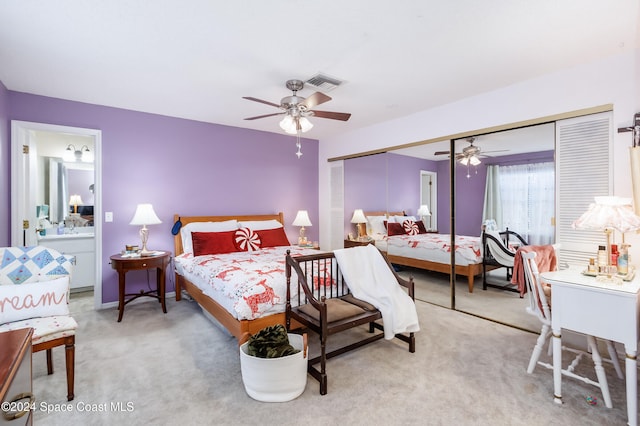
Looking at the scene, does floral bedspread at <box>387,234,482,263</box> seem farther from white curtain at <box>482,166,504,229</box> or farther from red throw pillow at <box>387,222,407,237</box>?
white curtain at <box>482,166,504,229</box>

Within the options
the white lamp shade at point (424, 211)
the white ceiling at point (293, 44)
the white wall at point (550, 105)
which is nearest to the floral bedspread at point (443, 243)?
the white lamp shade at point (424, 211)

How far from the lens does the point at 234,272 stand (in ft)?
9.55

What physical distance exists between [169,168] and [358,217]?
9.49ft

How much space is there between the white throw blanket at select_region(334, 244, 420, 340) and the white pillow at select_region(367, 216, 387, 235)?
188cm

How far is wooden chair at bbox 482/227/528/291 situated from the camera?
344 cm

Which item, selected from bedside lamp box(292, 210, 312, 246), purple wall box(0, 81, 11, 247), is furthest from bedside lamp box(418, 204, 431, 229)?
purple wall box(0, 81, 11, 247)

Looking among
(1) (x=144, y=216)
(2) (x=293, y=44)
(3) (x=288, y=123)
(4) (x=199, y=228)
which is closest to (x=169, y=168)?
(1) (x=144, y=216)

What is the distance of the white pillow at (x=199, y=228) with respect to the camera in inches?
163

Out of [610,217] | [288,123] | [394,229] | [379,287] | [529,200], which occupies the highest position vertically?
[288,123]

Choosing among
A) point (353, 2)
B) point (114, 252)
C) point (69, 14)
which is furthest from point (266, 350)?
point (114, 252)

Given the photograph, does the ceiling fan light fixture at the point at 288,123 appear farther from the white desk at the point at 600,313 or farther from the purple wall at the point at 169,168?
the white desk at the point at 600,313

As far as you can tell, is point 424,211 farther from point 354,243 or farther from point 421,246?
point 354,243

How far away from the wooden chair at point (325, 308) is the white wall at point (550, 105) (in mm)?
A: 2025

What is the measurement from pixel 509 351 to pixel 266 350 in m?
2.12
